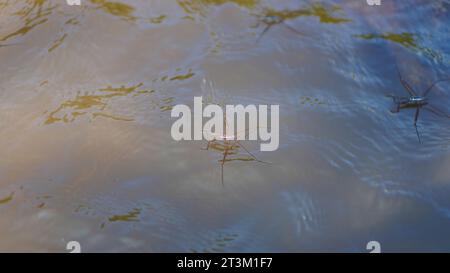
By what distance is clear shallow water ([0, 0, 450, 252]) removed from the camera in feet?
7.86

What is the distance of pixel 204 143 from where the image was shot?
2.75 meters

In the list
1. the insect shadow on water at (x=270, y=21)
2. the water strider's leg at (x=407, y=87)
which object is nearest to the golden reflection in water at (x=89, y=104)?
the insect shadow on water at (x=270, y=21)

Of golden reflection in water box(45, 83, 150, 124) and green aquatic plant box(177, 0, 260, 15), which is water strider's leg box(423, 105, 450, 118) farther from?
A: golden reflection in water box(45, 83, 150, 124)

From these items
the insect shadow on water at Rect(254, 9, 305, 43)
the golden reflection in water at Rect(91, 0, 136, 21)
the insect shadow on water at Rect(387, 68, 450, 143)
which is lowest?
the insect shadow on water at Rect(387, 68, 450, 143)

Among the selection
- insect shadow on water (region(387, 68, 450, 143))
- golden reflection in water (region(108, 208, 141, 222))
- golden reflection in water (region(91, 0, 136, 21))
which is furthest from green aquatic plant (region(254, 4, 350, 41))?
golden reflection in water (region(108, 208, 141, 222))

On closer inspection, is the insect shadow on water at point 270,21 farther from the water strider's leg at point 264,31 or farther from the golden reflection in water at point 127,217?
the golden reflection in water at point 127,217

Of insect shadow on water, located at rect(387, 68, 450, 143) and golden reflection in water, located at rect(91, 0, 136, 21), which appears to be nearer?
insect shadow on water, located at rect(387, 68, 450, 143)

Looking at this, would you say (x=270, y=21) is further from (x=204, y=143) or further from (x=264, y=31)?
(x=204, y=143)

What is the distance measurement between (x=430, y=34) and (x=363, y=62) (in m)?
0.74

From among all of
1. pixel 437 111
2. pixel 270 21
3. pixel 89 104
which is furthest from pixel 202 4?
pixel 437 111

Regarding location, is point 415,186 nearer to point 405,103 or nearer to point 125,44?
point 405,103

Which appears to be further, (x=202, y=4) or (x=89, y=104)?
(x=202, y=4)

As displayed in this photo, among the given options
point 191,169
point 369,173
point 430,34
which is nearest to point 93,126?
point 191,169
